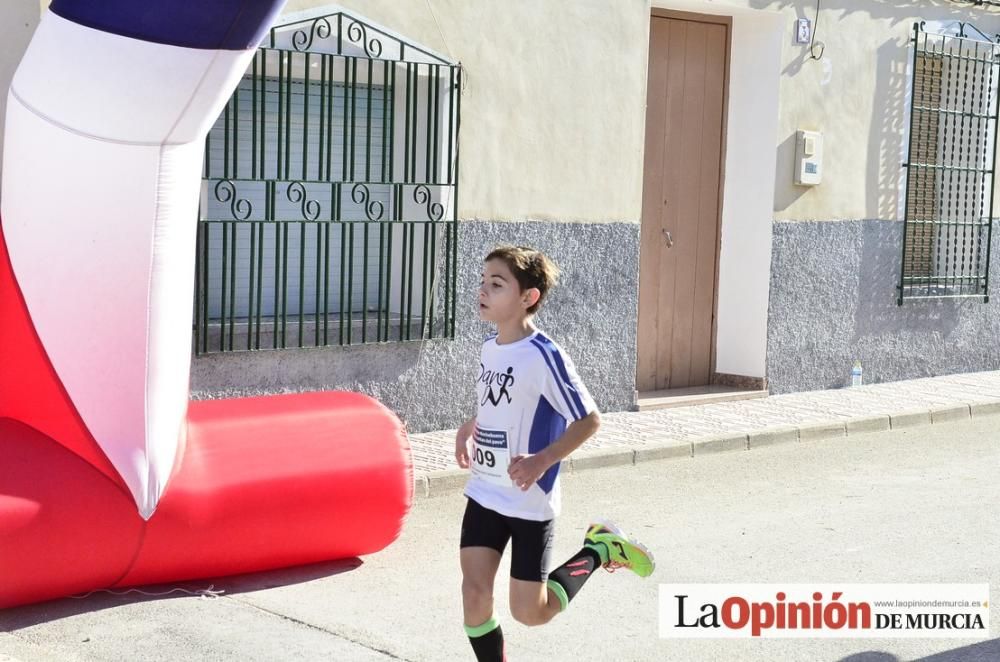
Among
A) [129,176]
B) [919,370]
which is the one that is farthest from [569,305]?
[129,176]

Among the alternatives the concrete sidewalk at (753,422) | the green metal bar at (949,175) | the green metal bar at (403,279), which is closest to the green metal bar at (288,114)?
the green metal bar at (403,279)

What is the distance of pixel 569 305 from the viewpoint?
10477 mm

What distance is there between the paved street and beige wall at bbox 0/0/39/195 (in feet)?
9.85

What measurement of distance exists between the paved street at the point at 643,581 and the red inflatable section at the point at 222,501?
155 millimetres

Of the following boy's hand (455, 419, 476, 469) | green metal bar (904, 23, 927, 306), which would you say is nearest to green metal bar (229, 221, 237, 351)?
boy's hand (455, 419, 476, 469)

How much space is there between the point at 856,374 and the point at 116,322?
8.20m

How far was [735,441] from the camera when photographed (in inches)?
392

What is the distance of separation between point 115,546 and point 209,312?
129 inches

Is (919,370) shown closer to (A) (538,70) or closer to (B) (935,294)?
(B) (935,294)

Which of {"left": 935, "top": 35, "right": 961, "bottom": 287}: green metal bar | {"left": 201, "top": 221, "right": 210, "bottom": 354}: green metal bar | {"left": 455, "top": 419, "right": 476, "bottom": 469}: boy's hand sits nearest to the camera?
{"left": 455, "top": 419, "right": 476, "bottom": 469}: boy's hand

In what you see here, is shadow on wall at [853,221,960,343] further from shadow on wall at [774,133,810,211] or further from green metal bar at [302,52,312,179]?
green metal bar at [302,52,312,179]

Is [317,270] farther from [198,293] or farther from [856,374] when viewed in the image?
[856,374]

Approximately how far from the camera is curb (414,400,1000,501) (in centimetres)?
841

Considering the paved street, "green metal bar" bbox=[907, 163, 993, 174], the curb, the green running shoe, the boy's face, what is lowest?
the paved street
